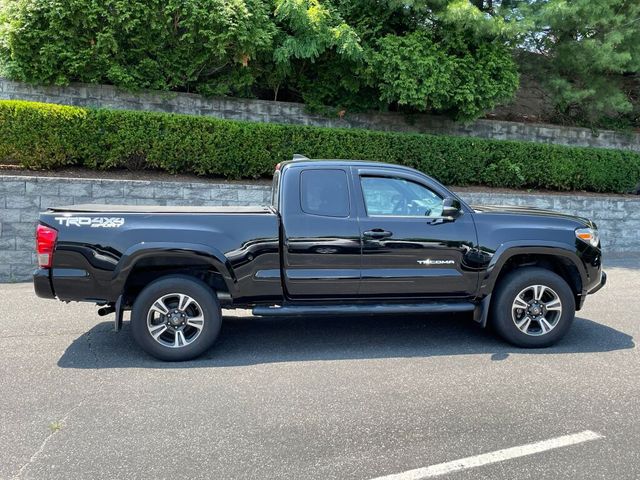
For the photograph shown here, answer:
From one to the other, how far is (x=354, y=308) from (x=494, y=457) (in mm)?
2111

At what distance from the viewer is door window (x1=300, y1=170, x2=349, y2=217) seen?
515 cm

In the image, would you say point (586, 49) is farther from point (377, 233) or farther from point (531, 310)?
point (377, 233)

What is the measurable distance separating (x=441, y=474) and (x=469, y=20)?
9657mm

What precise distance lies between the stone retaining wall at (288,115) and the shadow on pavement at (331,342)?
5.98 m

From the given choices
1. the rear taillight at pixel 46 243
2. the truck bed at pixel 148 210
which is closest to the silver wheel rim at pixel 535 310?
the truck bed at pixel 148 210

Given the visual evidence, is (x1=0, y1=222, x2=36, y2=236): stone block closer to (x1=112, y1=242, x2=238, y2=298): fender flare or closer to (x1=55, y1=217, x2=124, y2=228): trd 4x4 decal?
(x1=55, y1=217, x2=124, y2=228): trd 4x4 decal

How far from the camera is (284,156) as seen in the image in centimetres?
1003

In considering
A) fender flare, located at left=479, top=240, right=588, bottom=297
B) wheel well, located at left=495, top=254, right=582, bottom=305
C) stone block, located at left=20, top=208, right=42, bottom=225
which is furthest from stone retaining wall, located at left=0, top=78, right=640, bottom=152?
fender flare, located at left=479, top=240, right=588, bottom=297

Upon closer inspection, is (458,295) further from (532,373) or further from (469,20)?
(469,20)

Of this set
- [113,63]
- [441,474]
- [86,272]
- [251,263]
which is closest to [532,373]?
[441,474]

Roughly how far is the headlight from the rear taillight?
5.04 m

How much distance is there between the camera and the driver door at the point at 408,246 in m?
5.11

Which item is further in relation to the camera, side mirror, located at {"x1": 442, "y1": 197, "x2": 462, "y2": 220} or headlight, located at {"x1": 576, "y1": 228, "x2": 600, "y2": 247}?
headlight, located at {"x1": 576, "y1": 228, "x2": 600, "y2": 247}

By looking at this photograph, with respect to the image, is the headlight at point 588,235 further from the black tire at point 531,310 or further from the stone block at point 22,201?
the stone block at point 22,201
